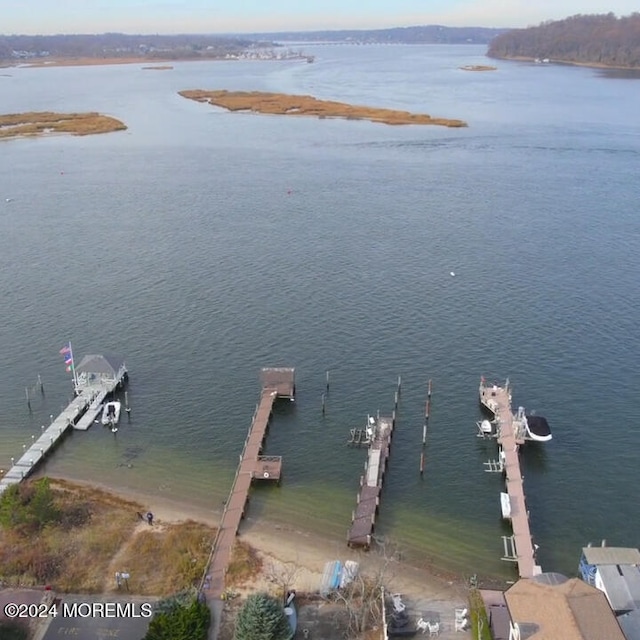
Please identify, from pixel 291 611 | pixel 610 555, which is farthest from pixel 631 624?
pixel 291 611

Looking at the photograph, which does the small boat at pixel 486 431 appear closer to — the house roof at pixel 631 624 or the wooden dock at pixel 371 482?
the wooden dock at pixel 371 482

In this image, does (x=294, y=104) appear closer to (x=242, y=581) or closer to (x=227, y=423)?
(x=227, y=423)

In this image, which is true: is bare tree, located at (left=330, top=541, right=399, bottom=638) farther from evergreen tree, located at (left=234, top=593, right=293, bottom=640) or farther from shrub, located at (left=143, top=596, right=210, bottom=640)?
shrub, located at (left=143, top=596, right=210, bottom=640)

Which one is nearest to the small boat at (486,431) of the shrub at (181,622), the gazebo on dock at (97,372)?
the shrub at (181,622)

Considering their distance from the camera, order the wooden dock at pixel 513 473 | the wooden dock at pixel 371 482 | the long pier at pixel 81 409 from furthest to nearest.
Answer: the long pier at pixel 81 409, the wooden dock at pixel 371 482, the wooden dock at pixel 513 473

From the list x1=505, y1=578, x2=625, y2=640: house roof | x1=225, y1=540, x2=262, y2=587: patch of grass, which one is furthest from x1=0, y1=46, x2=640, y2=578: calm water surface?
x1=505, y1=578, x2=625, y2=640: house roof

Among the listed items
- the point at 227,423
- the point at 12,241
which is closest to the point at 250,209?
the point at 12,241

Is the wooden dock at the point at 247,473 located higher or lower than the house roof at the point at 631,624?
lower
